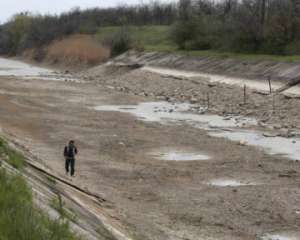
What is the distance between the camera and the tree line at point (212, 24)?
57781 mm

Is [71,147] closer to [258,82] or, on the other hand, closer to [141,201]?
[141,201]

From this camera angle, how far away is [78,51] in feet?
318

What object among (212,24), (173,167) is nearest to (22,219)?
(173,167)

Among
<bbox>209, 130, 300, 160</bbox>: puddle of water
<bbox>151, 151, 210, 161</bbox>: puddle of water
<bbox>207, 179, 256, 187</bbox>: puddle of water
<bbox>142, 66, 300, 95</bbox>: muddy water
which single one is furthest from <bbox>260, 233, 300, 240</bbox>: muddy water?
<bbox>142, 66, 300, 95</bbox>: muddy water

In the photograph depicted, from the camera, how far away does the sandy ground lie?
13547 millimetres

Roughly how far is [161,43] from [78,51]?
15.5m

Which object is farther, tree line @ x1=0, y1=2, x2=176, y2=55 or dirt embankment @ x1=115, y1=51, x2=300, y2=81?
tree line @ x1=0, y1=2, x2=176, y2=55

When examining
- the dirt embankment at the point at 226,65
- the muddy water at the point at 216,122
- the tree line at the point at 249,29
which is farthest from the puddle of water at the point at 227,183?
the tree line at the point at 249,29

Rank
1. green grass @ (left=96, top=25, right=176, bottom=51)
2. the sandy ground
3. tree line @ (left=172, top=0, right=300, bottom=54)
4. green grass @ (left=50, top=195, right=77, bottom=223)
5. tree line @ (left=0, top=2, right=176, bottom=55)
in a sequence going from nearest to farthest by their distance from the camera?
green grass @ (left=50, top=195, right=77, bottom=223) → the sandy ground → tree line @ (left=172, top=0, right=300, bottom=54) → green grass @ (left=96, top=25, right=176, bottom=51) → tree line @ (left=0, top=2, right=176, bottom=55)

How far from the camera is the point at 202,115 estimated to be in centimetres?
3609

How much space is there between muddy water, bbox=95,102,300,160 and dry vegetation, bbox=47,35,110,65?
157 feet

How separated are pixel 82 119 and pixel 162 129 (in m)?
5.65

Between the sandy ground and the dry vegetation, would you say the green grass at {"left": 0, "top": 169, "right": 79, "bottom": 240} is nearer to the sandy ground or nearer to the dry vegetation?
the sandy ground

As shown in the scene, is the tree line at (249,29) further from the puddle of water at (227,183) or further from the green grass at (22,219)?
the green grass at (22,219)
